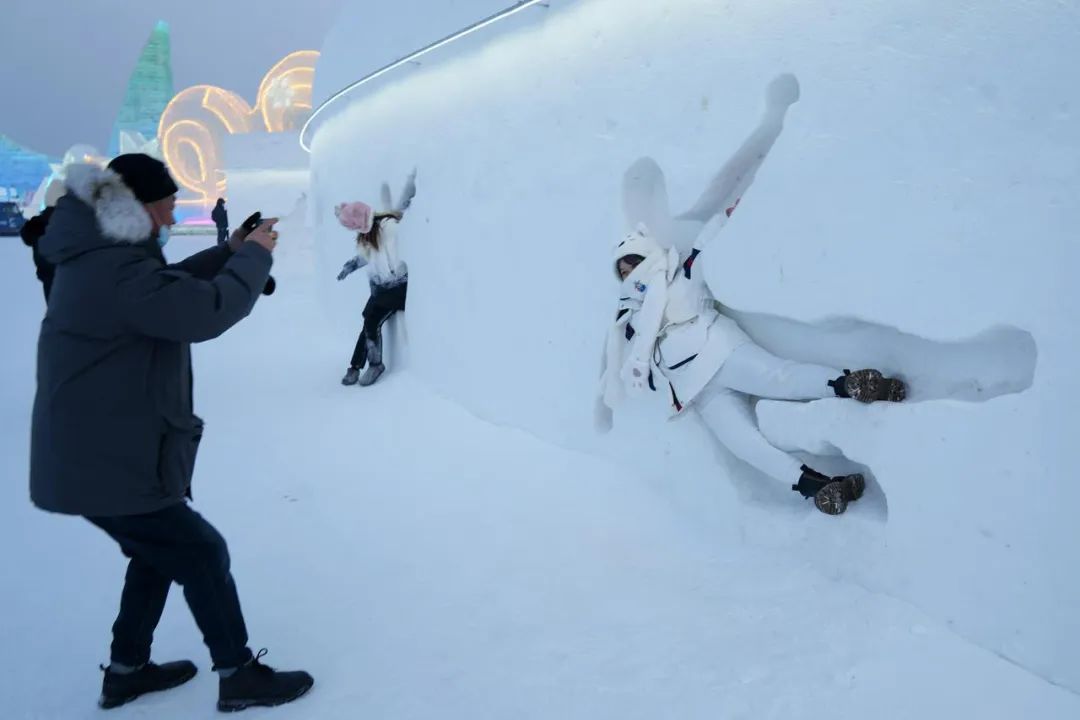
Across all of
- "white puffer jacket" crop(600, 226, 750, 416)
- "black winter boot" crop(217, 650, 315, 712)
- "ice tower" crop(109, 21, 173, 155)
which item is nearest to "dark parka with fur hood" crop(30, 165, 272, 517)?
"black winter boot" crop(217, 650, 315, 712)

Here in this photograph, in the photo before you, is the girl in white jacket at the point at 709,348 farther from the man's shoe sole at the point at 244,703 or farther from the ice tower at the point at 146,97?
the ice tower at the point at 146,97

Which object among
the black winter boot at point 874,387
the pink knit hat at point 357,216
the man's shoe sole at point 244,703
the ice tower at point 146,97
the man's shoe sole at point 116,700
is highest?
the ice tower at point 146,97

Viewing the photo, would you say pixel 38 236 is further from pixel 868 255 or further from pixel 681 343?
pixel 868 255

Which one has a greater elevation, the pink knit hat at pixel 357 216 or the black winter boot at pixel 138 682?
the pink knit hat at pixel 357 216

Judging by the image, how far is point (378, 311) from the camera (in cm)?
636

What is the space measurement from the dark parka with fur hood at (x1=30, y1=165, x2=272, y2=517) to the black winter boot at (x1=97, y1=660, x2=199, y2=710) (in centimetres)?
62

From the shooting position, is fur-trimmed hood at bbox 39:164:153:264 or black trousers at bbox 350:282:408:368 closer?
fur-trimmed hood at bbox 39:164:153:264

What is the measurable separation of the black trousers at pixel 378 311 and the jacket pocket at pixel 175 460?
13.9 feet

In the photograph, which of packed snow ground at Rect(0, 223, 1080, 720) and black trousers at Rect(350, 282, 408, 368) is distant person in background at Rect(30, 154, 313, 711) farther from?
black trousers at Rect(350, 282, 408, 368)

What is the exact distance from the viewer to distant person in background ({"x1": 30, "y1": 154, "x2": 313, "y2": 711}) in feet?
6.34

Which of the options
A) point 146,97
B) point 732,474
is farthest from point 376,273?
point 146,97

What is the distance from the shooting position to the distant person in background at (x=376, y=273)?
245 inches

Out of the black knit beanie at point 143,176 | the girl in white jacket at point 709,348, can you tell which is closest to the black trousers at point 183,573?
the black knit beanie at point 143,176

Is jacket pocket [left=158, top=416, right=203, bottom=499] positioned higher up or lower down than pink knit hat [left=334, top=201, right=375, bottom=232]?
lower down
